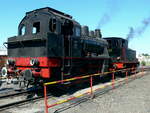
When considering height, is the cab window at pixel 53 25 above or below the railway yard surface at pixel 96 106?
above

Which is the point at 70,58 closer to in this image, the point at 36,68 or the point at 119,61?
the point at 36,68

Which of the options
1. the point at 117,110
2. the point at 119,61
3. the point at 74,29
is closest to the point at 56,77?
the point at 74,29

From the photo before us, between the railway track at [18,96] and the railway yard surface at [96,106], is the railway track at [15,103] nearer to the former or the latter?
the railway track at [18,96]

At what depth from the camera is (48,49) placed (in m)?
8.20

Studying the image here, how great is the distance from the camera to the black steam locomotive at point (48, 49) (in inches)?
328

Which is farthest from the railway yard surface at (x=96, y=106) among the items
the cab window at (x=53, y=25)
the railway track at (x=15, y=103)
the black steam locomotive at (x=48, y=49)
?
the cab window at (x=53, y=25)

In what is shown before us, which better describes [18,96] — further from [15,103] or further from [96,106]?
[96,106]

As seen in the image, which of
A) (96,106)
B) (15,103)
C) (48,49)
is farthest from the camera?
(48,49)

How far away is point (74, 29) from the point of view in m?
9.96

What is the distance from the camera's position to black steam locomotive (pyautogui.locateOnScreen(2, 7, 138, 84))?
8.34 meters

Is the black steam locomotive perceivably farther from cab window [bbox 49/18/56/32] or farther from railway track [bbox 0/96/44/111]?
railway track [bbox 0/96/44/111]

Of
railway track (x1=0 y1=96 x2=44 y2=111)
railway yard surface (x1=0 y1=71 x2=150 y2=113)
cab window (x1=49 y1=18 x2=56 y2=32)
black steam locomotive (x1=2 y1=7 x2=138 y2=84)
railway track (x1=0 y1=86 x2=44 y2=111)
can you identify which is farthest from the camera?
cab window (x1=49 y1=18 x2=56 y2=32)

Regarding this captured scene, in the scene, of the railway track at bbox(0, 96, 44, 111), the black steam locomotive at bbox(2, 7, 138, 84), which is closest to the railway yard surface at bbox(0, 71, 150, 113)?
the railway track at bbox(0, 96, 44, 111)

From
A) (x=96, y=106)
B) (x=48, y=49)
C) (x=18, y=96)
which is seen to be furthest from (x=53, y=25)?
(x=96, y=106)
